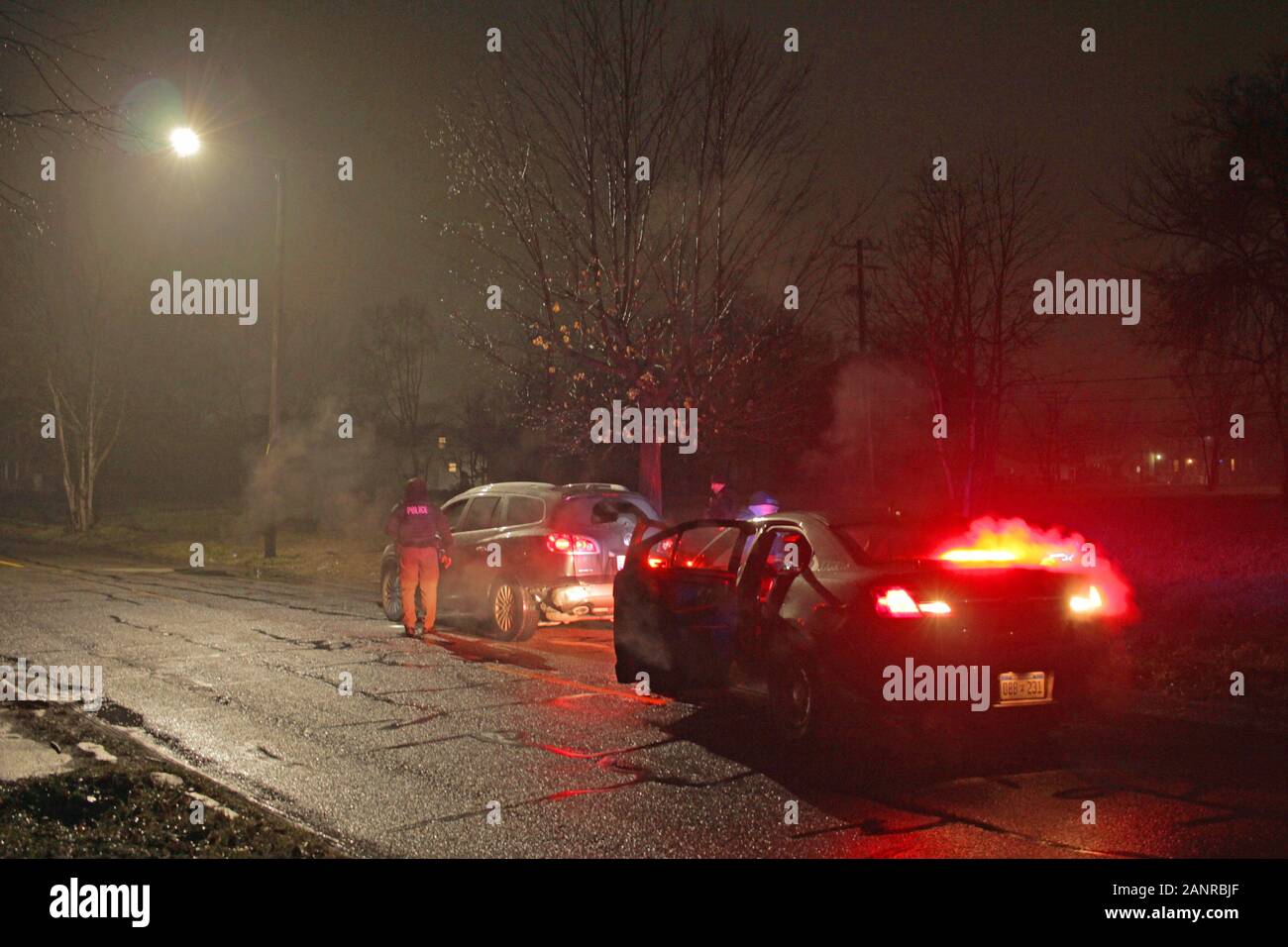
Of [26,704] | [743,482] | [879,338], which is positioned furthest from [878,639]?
[743,482]

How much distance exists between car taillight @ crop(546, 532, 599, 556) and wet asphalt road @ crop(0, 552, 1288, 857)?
4.34 feet

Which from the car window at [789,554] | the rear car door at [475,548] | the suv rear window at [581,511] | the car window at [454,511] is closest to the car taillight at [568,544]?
the suv rear window at [581,511]

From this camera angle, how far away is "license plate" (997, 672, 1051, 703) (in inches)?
271

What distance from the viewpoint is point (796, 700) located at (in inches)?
299

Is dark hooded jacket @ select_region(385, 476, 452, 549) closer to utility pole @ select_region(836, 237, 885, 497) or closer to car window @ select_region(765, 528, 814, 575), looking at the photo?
car window @ select_region(765, 528, 814, 575)

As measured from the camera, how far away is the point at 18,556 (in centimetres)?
2645

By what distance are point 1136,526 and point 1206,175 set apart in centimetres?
1195

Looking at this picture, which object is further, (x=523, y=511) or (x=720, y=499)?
(x=720, y=499)

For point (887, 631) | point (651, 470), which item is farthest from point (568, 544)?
point (651, 470)

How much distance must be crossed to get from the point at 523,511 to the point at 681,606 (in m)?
4.60

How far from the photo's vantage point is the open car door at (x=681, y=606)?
8.48 m

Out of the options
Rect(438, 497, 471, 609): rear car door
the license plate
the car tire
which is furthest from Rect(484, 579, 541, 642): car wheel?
the license plate

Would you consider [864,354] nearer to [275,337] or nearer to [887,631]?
[275,337]

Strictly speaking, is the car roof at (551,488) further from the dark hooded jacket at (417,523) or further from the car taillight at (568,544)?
the dark hooded jacket at (417,523)
